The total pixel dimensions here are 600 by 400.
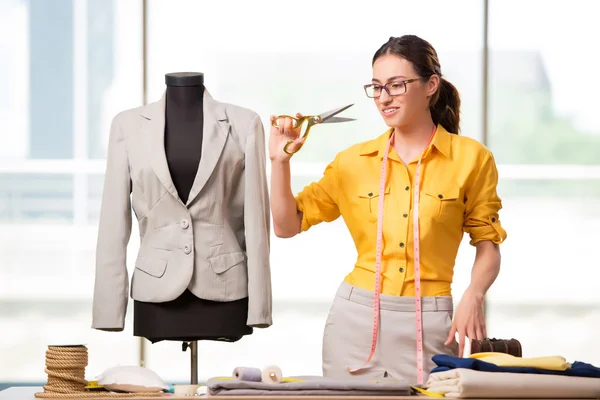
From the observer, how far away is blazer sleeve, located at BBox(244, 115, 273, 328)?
299 centimetres

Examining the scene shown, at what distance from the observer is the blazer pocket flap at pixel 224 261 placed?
298cm

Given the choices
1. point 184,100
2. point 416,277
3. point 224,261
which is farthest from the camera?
point 184,100

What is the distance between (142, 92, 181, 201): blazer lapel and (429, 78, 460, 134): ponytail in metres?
0.88

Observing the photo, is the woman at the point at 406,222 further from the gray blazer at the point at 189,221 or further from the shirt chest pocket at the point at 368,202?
the gray blazer at the point at 189,221

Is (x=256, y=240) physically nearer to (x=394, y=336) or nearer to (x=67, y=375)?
(x=394, y=336)

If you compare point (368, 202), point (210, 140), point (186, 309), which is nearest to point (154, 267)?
point (186, 309)

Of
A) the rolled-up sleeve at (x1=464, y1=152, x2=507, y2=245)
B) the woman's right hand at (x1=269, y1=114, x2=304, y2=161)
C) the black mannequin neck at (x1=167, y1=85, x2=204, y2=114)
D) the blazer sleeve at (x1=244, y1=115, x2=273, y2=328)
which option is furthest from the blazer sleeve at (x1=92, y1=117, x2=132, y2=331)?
the rolled-up sleeve at (x1=464, y1=152, x2=507, y2=245)

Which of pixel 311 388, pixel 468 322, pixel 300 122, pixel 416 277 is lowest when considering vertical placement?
pixel 311 388

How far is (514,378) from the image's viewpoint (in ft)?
7.68

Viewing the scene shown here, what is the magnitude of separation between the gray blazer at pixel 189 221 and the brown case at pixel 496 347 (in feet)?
2.31

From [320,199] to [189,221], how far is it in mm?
460

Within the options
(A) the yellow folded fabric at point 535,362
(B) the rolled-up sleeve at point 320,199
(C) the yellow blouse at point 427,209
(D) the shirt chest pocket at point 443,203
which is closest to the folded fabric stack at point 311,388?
(A) the yellow folded fabric at point 535,362

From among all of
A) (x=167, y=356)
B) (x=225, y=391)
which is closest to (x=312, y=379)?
(x=225, y=391)

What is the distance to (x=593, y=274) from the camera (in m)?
5.62
